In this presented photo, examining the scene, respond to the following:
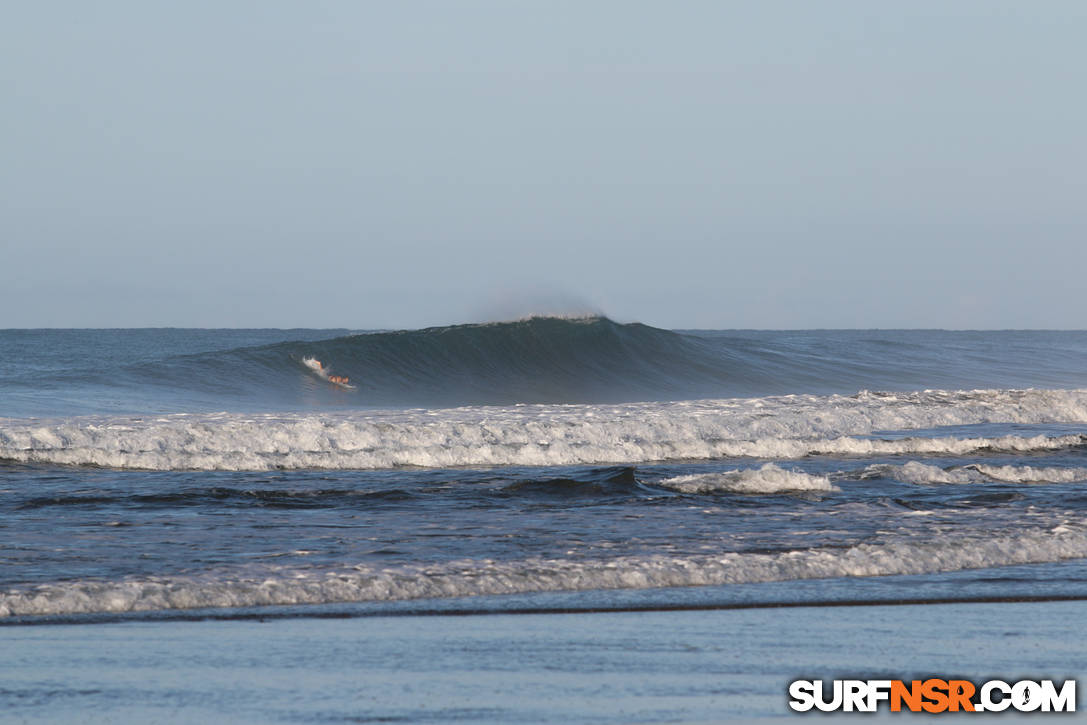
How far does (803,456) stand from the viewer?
1272 cm

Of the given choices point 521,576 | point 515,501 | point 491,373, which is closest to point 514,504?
point 515,501

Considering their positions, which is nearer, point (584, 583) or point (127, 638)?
point (127, 638)

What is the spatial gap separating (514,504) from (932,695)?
5081 mm

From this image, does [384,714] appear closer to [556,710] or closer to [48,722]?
[556,710]

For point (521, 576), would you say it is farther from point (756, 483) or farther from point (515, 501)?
point (756, 483)

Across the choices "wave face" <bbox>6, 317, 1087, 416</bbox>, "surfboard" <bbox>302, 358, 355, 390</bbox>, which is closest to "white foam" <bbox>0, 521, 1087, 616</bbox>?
"wave face" <bbox>6, 317, 1087, 416</bbox>

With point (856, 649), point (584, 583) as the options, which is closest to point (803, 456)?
point (584, 583)

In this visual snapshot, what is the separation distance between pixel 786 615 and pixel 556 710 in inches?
68.9

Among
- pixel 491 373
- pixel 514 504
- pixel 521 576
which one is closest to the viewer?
pixel 521 576

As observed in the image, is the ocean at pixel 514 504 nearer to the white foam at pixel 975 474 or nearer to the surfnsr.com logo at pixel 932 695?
the white foam at pixel 975 474

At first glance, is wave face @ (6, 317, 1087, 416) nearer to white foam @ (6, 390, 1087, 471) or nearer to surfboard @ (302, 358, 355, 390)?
surfboard @ (302, 358, 355, 390)

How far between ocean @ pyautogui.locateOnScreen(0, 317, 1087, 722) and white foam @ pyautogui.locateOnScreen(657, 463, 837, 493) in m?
0.04

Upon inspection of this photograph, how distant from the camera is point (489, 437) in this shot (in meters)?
13.7

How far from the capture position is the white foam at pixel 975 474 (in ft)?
33.0
